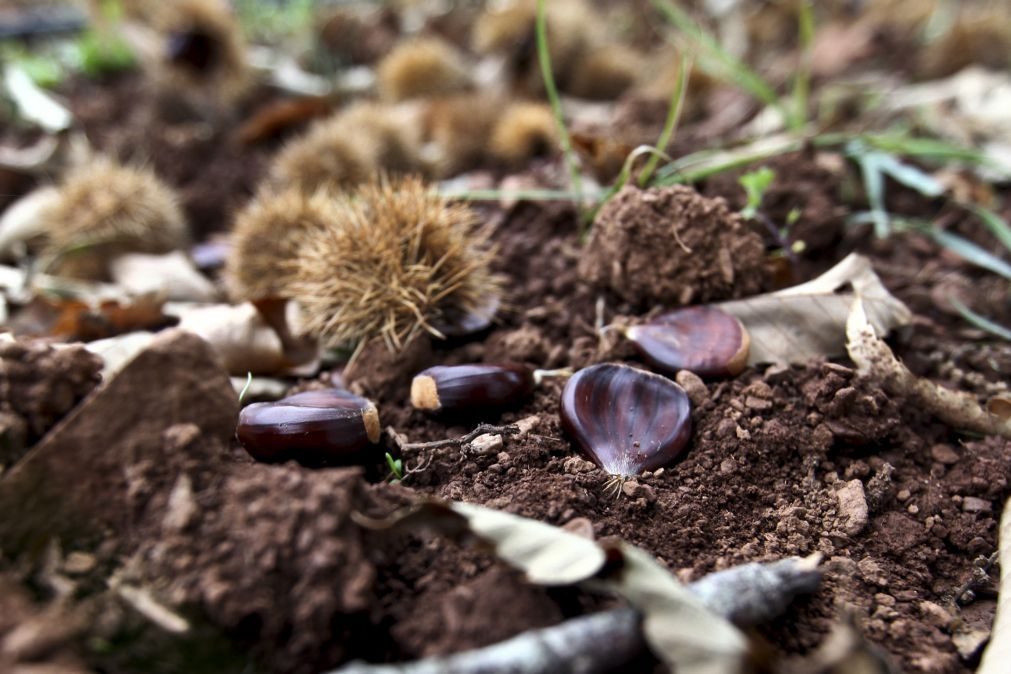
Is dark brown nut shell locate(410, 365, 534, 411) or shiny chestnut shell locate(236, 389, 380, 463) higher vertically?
shiny chestnut shell locate(236, 389, 380, 463)

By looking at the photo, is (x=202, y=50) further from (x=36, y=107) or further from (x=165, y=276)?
(x=165, y=276)

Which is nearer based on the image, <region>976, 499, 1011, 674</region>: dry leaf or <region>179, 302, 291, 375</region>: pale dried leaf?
<region>976, 499, 1011, 674</region>: dry leaf

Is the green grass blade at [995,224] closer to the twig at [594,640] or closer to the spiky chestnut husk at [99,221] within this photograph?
the twig at [594,640]

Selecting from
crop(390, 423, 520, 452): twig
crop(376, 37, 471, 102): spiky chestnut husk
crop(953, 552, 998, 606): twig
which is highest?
crop(376, 37, 471, 102): spiky chestnut husk

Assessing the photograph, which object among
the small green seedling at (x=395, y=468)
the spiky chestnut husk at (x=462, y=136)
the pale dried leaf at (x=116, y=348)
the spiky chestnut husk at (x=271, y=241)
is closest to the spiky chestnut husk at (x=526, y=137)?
the spiky chestnut husk at (x=462, y=136)

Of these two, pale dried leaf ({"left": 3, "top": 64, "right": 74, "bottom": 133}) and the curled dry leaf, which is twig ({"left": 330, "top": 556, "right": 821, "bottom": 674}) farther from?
pale dried leaf ({"left": 3, "top": 64, "right": 74, "bottom": 133})

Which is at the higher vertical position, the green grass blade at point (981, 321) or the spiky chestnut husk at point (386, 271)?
the spiky chestnut husk at point (386, 271)

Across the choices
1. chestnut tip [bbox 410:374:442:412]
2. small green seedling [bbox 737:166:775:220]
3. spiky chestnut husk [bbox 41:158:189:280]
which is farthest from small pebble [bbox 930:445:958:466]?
spiky chestnut husk [bbox 41:158:189:280]

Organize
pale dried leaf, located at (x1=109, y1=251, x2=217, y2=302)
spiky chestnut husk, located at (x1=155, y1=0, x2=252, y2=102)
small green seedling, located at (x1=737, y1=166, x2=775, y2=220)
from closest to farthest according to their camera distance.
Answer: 1. small green seedling, located at (x1=737, y1=166, x2=775, y2=220)
2. pale dried leaf, located at (x1=109, y1=251, x2=217, y2=302)
3. spiky chestnut husk, located at (x1=155, y1=0, x2=252, y2=102)
